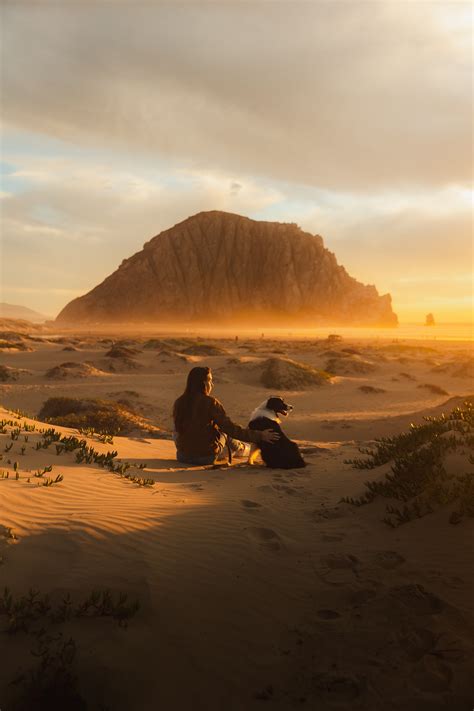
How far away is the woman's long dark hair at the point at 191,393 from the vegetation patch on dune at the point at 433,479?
11.6 feet

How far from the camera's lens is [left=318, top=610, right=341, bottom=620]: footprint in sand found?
356 centimetres

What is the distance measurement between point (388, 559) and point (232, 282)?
146967 mm

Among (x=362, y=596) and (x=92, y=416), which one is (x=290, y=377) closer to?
(x=92, y=416)

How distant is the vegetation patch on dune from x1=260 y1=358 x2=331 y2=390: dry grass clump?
1696 centimetres

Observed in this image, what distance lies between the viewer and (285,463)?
28.9 ft

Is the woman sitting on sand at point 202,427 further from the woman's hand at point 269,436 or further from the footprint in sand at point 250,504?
the footprint in sand at point 250,504

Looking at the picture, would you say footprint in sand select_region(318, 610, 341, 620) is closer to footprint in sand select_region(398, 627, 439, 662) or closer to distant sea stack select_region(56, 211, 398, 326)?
footprint in sand select_region(398, 627, 439, 662)

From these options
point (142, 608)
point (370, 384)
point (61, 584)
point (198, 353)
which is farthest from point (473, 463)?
point (198, 353)

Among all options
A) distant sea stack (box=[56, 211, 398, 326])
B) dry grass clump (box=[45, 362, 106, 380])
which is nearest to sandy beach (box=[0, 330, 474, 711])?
dry grass clump (box=[45, 362, 106, 380])

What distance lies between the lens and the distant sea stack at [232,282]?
146625mm

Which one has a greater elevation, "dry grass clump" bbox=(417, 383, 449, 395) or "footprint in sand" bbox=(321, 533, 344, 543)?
"dry grass clump" bbox=(417, 383, 449, 395)

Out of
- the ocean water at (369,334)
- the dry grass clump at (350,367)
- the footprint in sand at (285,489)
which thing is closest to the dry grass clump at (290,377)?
the dry grass clump at (350,367)

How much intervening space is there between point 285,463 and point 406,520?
Answer: 12.7 feet

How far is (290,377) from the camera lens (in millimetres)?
25250
